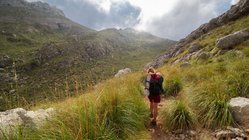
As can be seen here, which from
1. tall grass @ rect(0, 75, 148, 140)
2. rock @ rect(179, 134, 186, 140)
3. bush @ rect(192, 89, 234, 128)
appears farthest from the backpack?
rock @ rect(179, 134, 186, 140)

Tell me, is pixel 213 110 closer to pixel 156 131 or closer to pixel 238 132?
pixel 238 132

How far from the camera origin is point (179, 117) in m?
8.02

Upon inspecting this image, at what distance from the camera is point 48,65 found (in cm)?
17512

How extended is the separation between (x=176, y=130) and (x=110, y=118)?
236 centimetres

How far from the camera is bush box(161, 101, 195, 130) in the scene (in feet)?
26.1

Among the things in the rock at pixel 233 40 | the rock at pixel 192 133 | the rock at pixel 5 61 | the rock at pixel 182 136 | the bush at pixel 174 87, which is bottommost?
the rock at pixel 182 136

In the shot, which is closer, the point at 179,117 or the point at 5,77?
the point at 179,117

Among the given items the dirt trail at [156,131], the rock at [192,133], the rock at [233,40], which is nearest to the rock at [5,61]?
the rock at [233,40]

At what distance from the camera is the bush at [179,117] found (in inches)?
313

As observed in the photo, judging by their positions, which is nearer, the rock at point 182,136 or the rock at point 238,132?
the rock at point 238,132

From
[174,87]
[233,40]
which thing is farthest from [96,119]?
[233,40]

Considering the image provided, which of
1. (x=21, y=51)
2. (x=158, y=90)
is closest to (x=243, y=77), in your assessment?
(x=158, y=90)

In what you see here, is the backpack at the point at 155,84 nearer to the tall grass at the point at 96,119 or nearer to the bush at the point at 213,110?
the tall grass at the point at 96,119

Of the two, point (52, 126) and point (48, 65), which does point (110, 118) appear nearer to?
point (52, 126)
